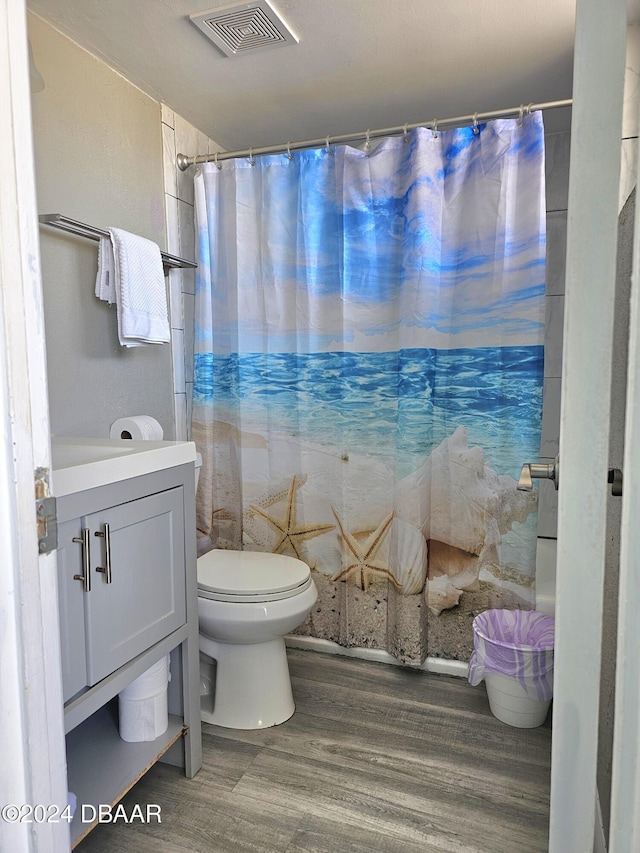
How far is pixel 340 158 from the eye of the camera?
2.27 metres

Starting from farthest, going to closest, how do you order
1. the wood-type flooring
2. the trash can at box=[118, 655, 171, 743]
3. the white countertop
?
the trash can at box=[118, 655, 171, 743]
the wood-type flooring
the white countertop

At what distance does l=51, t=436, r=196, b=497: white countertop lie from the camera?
1.21 m

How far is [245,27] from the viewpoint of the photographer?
1.74 m

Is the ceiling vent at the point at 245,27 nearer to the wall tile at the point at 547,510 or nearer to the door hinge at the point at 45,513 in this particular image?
the door hinge at the point at 45,513

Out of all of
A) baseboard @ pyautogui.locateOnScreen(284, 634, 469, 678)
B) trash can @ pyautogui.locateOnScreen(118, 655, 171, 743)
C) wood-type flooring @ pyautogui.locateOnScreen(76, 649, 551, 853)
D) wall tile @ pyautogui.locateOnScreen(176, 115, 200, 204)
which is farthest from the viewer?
wall tile @ pyautogui.locateOnScreen(176, 115, 200, 204)

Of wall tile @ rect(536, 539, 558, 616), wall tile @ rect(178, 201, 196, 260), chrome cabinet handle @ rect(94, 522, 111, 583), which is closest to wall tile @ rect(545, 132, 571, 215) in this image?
wall tile @ rect(536, 539, 558, 616)

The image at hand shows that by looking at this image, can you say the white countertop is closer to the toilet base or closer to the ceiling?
the toilet base

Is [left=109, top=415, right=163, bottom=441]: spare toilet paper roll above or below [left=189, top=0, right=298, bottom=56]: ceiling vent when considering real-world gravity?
below

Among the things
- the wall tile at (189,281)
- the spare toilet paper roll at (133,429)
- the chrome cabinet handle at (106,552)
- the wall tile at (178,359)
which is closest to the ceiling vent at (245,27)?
the wall tile at (189,281)

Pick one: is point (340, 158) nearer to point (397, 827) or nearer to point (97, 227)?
point (97, 227)

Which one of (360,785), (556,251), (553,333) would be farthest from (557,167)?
(360,785)

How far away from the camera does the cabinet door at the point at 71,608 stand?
1215mm

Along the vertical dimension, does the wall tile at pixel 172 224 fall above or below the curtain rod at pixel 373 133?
below

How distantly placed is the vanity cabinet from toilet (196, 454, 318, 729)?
0.25 m
